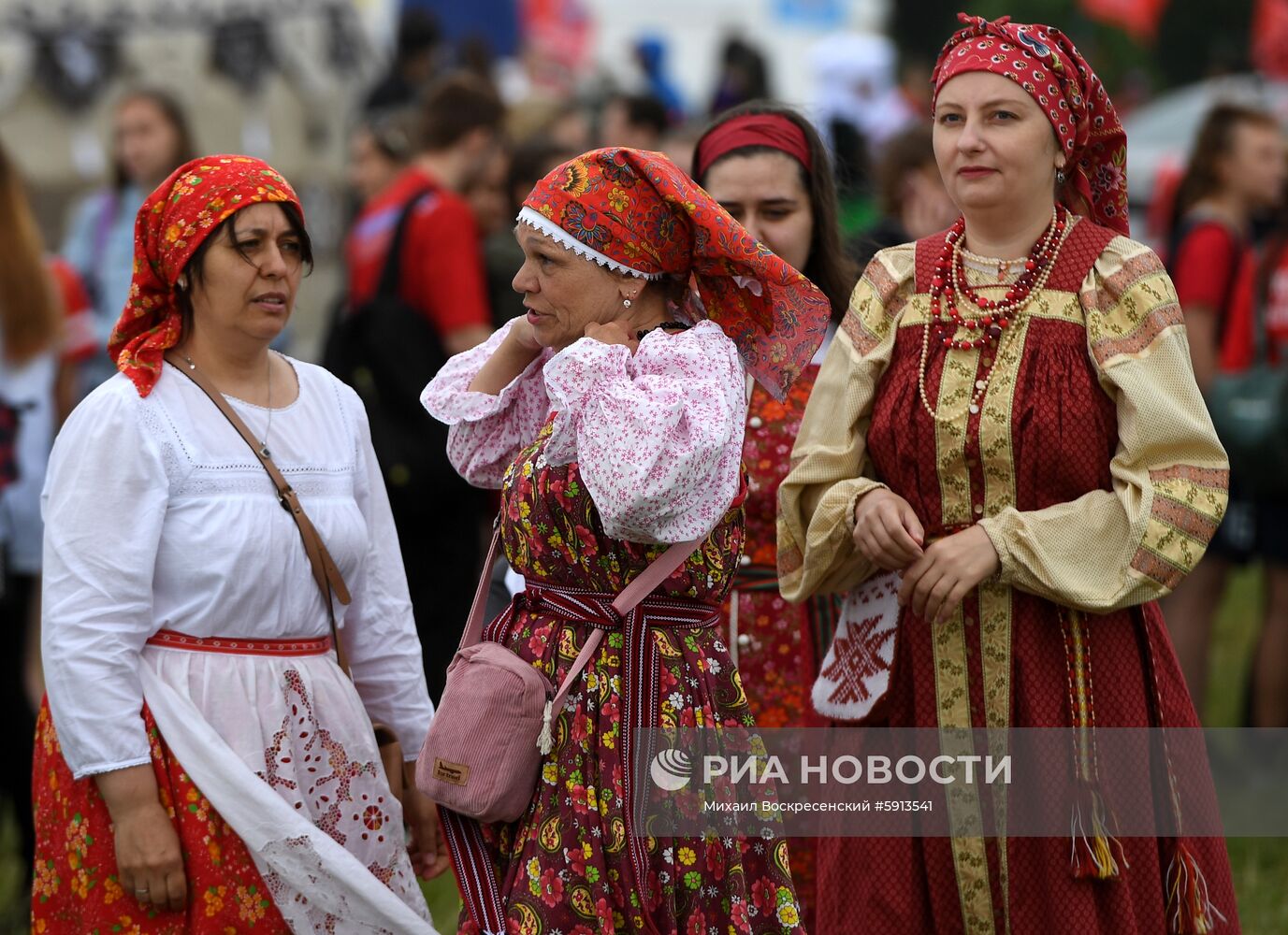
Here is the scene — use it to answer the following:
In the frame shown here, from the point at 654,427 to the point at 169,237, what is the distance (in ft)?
3.57

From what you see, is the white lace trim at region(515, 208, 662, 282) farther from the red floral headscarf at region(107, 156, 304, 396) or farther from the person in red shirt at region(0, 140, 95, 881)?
the person in red shirt at region(0, 140, 95, 881)

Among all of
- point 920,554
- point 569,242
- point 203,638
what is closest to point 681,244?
point 569,242

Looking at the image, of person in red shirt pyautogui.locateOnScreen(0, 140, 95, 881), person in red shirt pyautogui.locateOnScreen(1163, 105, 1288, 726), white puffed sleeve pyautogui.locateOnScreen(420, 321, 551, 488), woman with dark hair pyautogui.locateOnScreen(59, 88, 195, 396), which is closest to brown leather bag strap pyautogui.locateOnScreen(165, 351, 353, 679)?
white puffed sleeve pyautogui.locateOnScreen(420, 321, 551, 488)

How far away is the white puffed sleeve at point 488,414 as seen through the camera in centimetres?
358

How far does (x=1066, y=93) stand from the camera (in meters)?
3.46

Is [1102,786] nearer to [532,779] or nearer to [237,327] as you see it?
[532,779]

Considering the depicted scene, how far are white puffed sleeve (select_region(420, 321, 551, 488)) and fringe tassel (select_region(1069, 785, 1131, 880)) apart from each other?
4.13 feet

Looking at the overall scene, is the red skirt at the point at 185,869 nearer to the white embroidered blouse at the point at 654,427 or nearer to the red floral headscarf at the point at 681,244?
the white embroidered blouse at the point at 654,427

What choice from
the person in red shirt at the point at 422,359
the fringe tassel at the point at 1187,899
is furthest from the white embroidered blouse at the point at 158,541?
the person in red shirt at the point at 422,359

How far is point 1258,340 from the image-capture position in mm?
6383

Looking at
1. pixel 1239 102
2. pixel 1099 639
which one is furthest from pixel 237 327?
pixel 1239 102

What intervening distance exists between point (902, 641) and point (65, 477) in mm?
1632

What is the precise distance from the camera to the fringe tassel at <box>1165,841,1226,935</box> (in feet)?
11.2

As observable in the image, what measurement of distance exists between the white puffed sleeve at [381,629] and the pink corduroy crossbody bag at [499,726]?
540 millimetres
